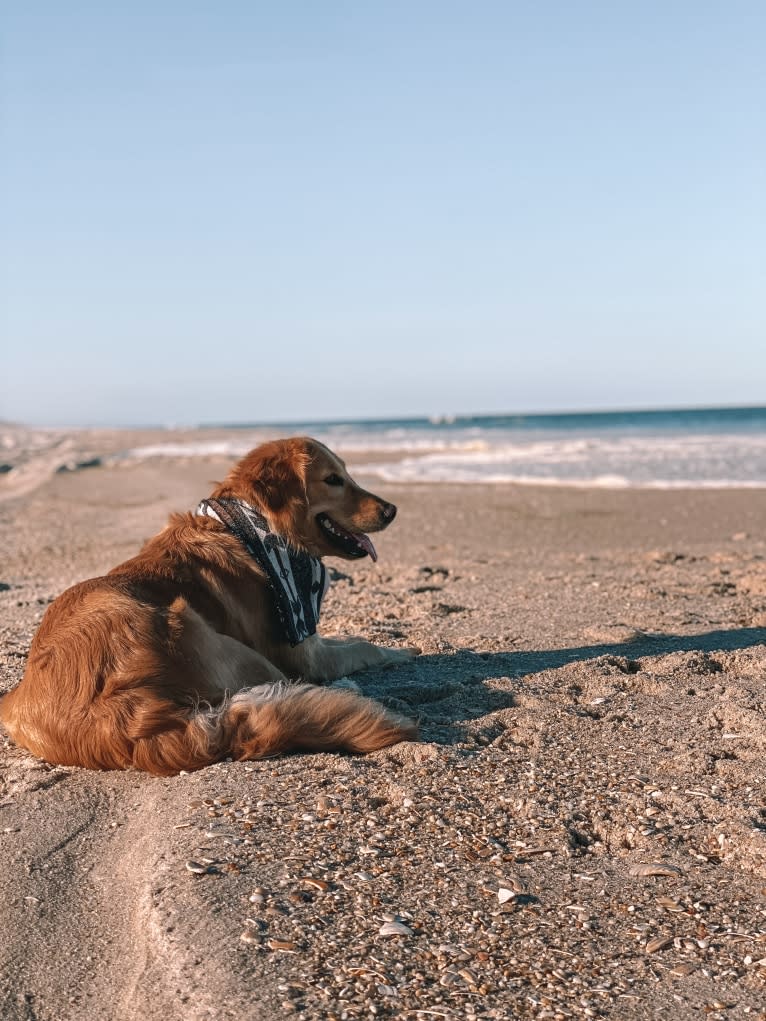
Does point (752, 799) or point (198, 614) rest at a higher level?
point (198, 614)

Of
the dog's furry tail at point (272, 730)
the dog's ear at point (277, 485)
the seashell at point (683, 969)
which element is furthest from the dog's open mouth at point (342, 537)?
the seashell at point (683, 969)

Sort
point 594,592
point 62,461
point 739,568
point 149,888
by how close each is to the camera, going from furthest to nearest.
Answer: point 62,461
point 739,568
point 594,592
point 149,888

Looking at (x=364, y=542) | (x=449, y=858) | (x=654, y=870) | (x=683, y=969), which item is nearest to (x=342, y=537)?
(x=364, y=542)

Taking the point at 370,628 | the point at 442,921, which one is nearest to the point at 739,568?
the point at 370,628

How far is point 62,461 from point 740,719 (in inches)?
1067

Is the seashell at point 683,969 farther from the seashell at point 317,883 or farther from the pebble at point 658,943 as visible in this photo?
the seashell at point 317,883

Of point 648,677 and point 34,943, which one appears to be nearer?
point 34,943

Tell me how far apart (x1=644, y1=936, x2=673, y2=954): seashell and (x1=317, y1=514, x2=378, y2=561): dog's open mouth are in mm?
2788

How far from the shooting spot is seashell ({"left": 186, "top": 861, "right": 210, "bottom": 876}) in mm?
3092

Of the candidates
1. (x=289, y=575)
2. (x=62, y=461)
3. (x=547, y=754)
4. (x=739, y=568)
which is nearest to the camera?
(x=547, y=754)

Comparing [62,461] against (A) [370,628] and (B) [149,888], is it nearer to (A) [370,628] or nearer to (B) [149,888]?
(A) [370,628]

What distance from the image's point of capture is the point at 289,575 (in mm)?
4941

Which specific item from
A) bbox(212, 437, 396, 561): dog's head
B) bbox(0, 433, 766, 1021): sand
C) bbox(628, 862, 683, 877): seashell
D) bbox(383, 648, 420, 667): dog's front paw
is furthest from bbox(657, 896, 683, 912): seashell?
bbox(383, 648, 420, 667): dog's front paw

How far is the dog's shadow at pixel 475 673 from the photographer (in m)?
4.59
